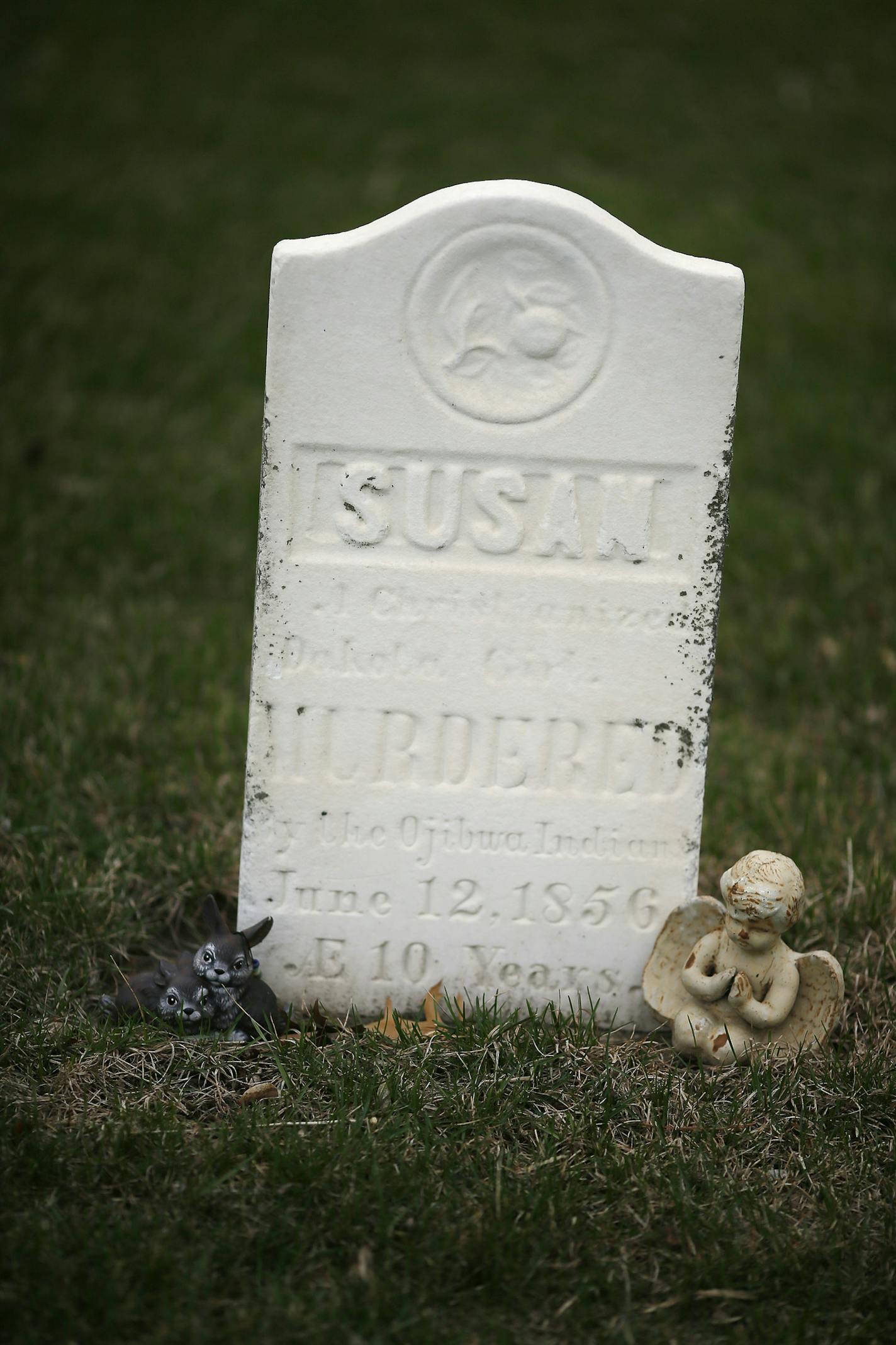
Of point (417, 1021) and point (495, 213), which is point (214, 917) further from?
point (495, 213)

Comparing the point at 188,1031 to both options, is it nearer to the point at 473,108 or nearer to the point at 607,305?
the point at 607,305

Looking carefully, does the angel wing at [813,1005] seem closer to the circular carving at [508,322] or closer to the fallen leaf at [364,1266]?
the fallen leaf at [364,1266]

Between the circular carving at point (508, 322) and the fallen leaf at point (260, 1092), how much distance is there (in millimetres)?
1459

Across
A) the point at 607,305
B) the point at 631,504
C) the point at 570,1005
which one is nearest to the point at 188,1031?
the point at 570,1005

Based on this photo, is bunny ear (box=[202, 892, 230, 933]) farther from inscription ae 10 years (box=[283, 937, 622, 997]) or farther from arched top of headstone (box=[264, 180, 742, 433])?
arched top of headstone (box=[264, 180, 742, 433])

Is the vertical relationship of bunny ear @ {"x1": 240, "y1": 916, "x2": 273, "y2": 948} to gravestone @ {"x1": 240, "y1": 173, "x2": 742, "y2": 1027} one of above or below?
below

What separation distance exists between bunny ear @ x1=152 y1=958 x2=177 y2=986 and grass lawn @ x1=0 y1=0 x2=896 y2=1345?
0.38ft

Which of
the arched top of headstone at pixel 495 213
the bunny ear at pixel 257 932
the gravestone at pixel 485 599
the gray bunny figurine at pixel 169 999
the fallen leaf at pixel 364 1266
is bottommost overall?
the fallen leaf at pixel 364 1266

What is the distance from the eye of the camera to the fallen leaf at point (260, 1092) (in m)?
2.54

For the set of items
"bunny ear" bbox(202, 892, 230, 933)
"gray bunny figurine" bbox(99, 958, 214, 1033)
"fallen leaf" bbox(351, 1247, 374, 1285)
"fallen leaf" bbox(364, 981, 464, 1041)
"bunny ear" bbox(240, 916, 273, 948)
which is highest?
"bunny ear" bbox(202, 892, 230, 933)

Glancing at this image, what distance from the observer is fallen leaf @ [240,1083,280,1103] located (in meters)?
2.54

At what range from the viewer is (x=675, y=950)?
290cm

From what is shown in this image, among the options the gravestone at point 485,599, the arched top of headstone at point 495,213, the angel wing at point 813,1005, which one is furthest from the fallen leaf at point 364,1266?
the arched top of headstone at point 495,213

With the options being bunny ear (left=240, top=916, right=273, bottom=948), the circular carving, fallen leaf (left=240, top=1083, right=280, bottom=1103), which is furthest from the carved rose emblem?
fallen leaf (left=240, top=1083, right=280, bottom=1103)
